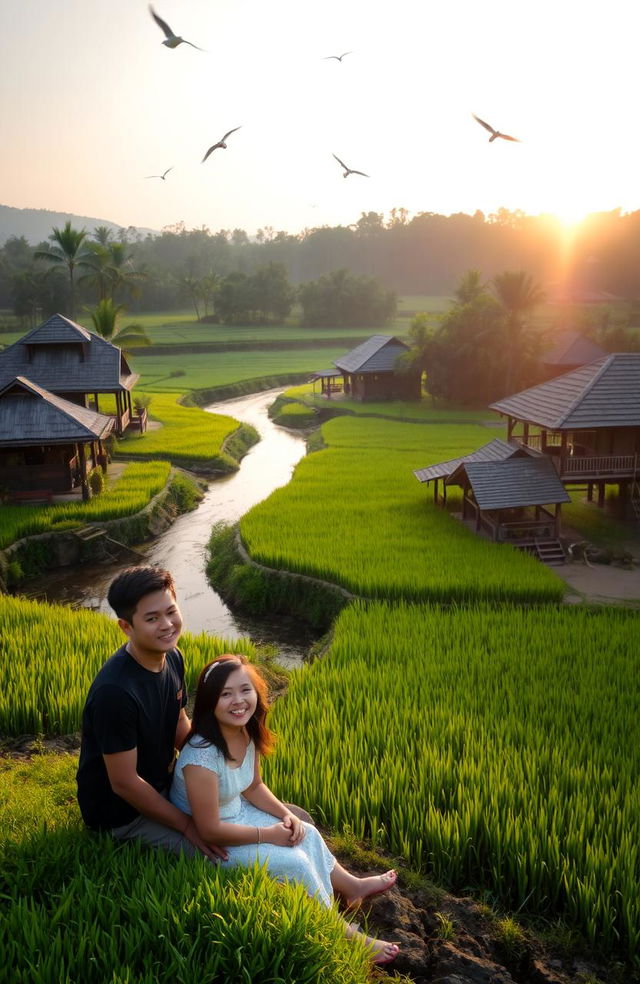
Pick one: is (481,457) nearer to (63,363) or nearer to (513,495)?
(513,495)

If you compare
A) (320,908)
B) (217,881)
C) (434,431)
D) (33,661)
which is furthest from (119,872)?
(434,431)

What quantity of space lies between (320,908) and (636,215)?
65.7 meters

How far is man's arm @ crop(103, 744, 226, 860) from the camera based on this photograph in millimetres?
3480

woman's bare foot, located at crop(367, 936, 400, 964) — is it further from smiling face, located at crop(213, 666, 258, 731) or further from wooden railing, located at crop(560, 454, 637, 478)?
wooden railing, located at crop(560, 454, 637, 478)

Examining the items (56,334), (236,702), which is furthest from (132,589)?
(56,334)

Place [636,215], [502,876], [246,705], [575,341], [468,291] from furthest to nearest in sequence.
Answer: [636,215] < [468,291] < [575,341] < [502,876] < [246,705]

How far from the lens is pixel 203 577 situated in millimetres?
14711

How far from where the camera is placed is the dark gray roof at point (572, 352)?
32.7 m

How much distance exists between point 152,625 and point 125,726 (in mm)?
498

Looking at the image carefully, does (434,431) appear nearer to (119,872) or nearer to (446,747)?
(446,747)

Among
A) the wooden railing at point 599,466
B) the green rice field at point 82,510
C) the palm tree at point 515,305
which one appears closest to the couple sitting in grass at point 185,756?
Answer: the green rice field at point 82,510

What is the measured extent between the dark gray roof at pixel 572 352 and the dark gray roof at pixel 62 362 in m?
20.1

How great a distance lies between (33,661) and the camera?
821 centimetres

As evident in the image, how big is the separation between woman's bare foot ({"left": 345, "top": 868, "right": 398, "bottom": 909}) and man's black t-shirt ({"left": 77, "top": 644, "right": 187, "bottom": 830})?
122 cm
